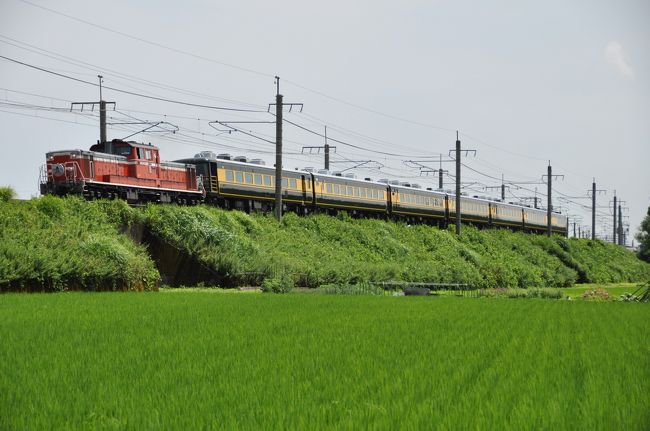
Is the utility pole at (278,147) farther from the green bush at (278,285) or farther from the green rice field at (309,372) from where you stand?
the green rice field at (309,372)

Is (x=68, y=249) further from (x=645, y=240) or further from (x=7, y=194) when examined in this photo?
(x=645, y=240)

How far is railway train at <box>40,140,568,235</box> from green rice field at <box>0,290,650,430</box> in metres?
15.6

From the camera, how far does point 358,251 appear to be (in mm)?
45812

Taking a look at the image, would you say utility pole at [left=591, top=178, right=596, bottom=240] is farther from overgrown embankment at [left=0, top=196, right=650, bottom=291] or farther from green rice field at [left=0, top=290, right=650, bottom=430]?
green rice field at [left=0, top=290, right=650, bottom=430]

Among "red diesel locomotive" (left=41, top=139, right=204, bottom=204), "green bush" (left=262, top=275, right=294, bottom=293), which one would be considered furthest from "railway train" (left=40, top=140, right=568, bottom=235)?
"green bush" (left=262, top=275, right=294, bottom=293)

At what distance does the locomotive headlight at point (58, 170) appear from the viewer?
108 feet

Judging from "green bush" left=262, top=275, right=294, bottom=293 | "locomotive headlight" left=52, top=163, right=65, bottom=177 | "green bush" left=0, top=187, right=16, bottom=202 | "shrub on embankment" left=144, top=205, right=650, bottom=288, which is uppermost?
"locomotive headlight" left=52, top=163, right=65, bottom=177

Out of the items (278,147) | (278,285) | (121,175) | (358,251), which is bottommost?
(278,285)

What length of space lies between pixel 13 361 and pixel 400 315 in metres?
11.2

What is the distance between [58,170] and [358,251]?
18.5 m

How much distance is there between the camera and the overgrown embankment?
25.3m

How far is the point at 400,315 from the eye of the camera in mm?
20141

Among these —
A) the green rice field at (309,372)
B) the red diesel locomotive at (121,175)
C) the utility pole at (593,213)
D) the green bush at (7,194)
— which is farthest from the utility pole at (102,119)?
the utility pole at (593,213)

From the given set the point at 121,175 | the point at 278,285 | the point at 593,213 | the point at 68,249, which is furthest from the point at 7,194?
the point at 593,213
